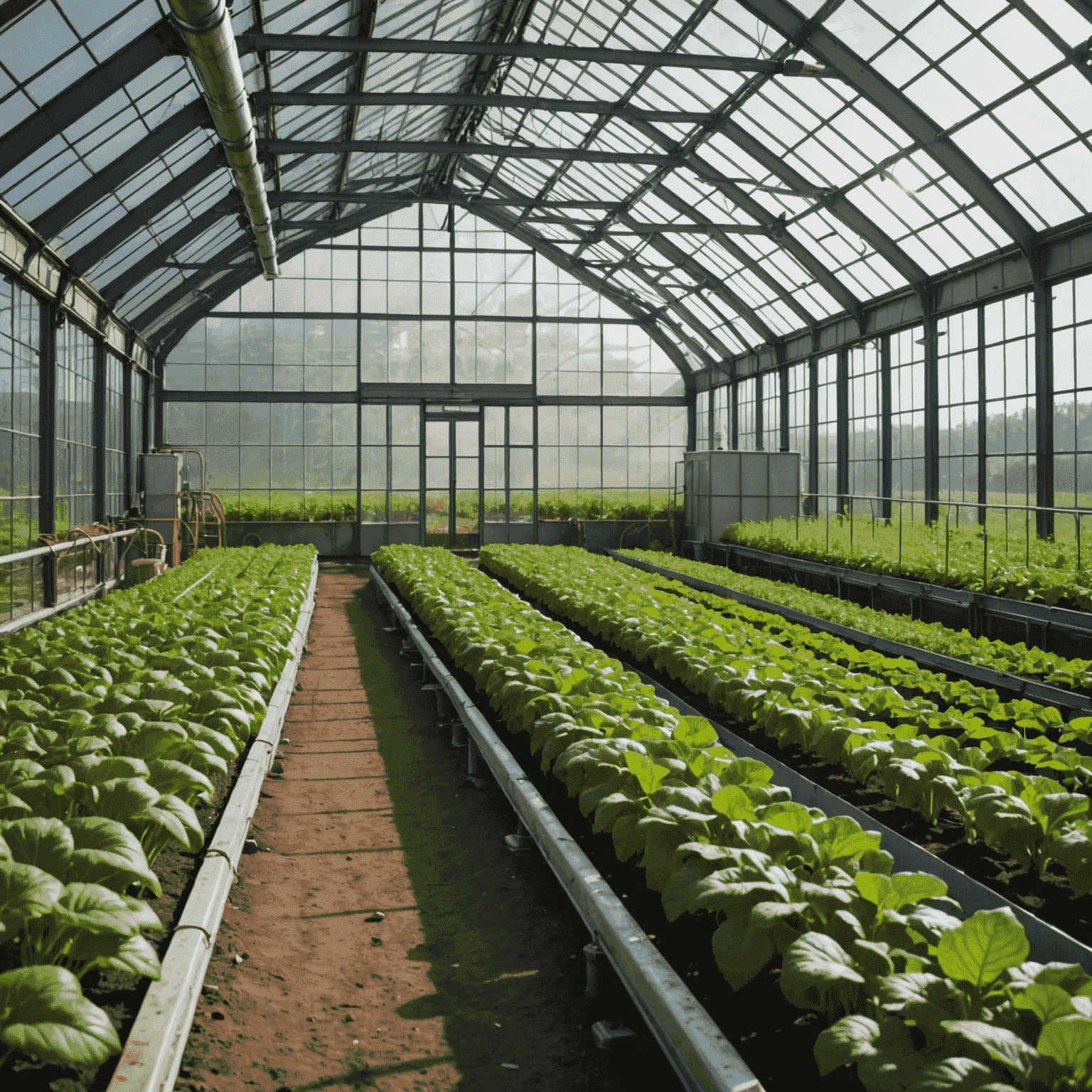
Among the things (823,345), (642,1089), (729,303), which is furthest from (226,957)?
(729,303)

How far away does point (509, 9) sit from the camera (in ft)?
44.9

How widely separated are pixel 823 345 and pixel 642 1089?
17247mm

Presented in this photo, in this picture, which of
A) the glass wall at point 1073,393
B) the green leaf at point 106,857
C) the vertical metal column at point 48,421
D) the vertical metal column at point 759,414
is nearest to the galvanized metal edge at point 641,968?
the green leaf at point 106,857

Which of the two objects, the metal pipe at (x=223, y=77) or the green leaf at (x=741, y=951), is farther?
the metal pipe at (x=223, y=77)

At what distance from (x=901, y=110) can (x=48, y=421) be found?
1082 centimetres

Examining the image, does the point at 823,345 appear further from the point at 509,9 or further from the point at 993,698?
the point at 993,698

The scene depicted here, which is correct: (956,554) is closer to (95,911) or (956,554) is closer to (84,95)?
(84,95)

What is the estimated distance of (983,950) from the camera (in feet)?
6.42

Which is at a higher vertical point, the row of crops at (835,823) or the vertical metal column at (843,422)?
the vertical metal column at (843,422)

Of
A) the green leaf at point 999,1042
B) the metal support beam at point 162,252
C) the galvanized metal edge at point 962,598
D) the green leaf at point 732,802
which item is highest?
the metal support beam at point 162,252

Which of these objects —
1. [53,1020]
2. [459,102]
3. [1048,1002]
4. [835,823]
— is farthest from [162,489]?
[1048,1002]

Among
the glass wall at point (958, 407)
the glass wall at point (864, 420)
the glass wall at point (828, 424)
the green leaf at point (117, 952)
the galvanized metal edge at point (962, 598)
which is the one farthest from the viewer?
the glass wall at point (828, 424)

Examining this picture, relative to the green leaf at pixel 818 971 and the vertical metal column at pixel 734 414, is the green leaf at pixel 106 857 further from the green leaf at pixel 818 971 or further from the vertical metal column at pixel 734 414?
the vertical metal column at pixel 734 414

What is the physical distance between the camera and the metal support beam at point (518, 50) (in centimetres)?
950
